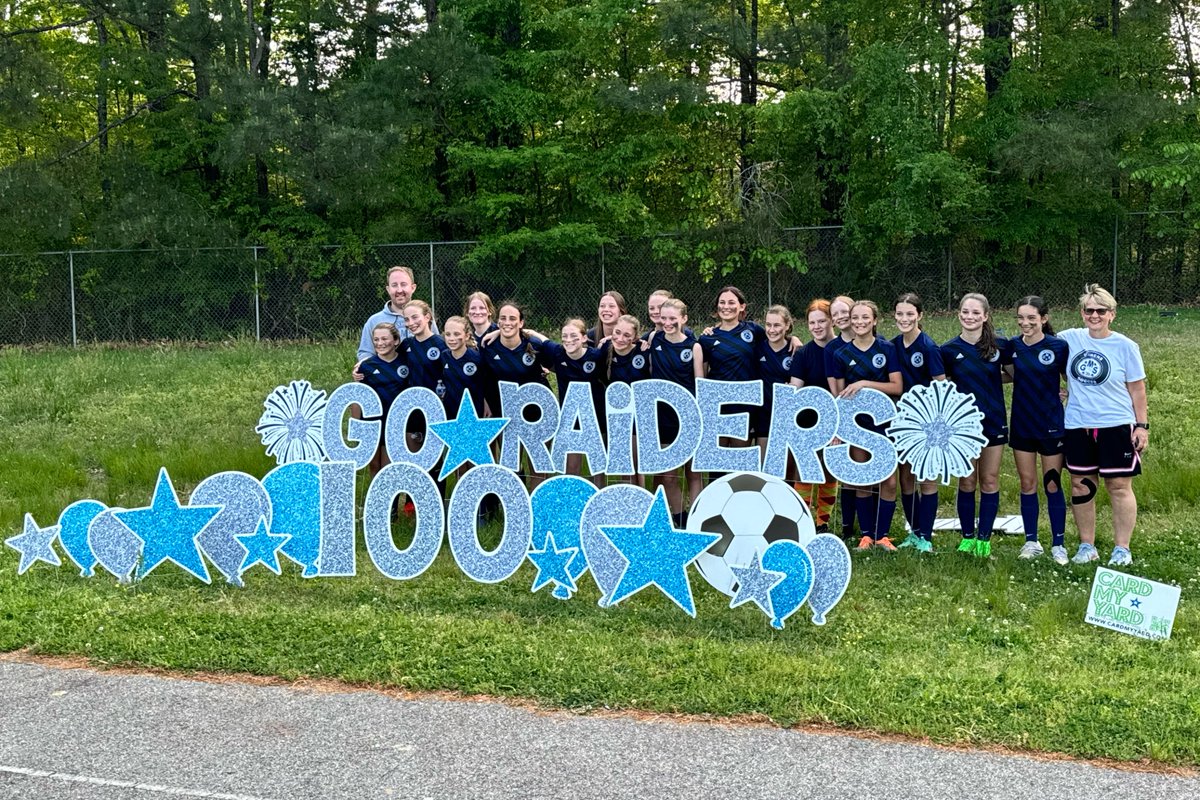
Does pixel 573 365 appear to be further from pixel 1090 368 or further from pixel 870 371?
pixel 1090 368

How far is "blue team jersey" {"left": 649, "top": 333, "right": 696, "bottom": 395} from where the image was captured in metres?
7.41

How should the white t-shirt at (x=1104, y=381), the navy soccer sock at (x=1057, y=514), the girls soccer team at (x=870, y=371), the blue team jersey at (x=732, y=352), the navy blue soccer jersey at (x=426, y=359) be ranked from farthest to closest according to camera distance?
the navy blue soccer jersey at (x=426, y=359) → the blue team jersey at (x=732, y=352) → the navy soccer sock at (x=1057, y=514) → the girls soccer team at (x=870, y=371) → the white t-shirt at (x=1104, y=381)

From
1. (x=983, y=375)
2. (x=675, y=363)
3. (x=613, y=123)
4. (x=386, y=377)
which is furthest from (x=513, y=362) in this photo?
(x=613, y=123)

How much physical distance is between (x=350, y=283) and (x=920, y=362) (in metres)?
13.9

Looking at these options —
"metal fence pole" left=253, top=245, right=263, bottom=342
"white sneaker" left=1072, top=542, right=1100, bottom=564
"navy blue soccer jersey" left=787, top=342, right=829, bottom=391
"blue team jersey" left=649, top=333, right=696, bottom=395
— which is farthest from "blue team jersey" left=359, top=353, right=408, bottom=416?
"metal fence pole" left=253, top=245, right=263, bottom=342

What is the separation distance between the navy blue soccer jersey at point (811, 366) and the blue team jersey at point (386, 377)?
2.79 metres

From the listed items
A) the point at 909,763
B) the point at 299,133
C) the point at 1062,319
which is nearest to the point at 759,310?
the point at 1062,319

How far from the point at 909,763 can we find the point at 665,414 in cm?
349

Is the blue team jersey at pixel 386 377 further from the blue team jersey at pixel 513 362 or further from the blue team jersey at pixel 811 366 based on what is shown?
the blue team jersey at pixel 811 366

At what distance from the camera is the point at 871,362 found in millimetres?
7219

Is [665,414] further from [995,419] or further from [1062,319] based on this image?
[1062,319]

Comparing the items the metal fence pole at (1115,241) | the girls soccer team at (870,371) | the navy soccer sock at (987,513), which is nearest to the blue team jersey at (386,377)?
the girls soccer team at (870,371)

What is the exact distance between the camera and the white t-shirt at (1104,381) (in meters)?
6.74

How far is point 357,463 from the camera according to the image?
715 centimetres
